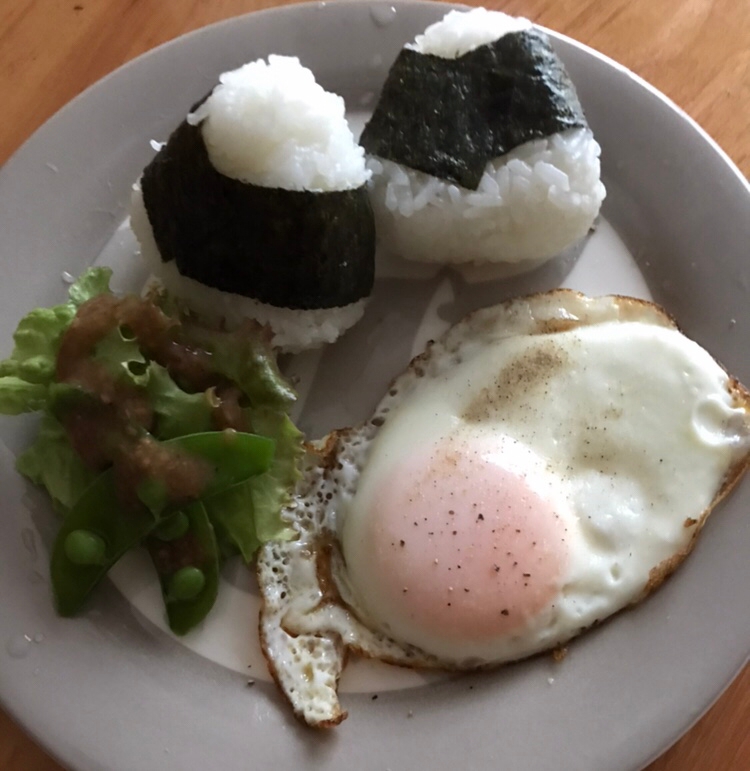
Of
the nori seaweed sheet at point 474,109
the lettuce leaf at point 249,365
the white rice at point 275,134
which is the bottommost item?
the lettuce leaf at point 249,365

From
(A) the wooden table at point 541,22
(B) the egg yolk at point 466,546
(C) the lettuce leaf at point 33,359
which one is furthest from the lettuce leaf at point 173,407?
(A) the wooden table at point 541,22

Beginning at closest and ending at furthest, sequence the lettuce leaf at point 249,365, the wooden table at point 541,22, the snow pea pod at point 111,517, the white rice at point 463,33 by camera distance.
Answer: the snow pea pod at point 111,517 → the lettuce leaf at point 249,365 → the white rice at point 463,33 → the wooden table at point 541,22

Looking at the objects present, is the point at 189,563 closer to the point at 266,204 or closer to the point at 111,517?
the point at 111,517

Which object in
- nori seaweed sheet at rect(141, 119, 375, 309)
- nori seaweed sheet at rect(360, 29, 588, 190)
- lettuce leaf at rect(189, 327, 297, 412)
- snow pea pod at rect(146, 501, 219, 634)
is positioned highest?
nori seaweed sheet at rect(360, 29, 588, 190)

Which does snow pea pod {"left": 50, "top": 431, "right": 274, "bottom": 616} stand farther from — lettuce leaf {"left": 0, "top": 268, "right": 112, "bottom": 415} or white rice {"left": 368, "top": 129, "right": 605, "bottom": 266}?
white rice {"left": 368, "top": 129, "right": 605, "bottom": 266}

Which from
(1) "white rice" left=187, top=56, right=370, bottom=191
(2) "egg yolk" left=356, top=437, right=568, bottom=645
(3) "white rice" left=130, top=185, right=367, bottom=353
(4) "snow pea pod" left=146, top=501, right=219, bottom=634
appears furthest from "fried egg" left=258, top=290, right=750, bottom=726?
(1) "white rice" left=187, top=56, right=370, bottom=191

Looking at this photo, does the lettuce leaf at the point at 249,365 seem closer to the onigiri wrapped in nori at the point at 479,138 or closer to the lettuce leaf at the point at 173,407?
the lettuce leaf at the point at 173,407

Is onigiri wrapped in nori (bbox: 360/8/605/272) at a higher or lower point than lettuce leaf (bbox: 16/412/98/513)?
higher
